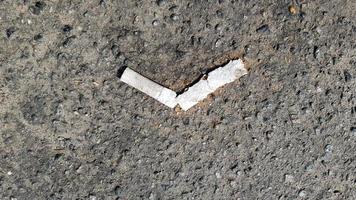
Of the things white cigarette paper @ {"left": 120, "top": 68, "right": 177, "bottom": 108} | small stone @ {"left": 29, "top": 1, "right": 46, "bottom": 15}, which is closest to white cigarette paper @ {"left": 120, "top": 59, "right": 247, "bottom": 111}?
white cigarette paper @ {"left": 120, "top": 68, "right": 177, "bottom": 108}

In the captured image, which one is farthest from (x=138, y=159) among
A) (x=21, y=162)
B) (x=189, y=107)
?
(x=21, y=162)

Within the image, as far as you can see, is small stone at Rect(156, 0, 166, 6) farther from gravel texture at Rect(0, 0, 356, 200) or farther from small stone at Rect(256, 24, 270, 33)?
small stone at Rect(256, 24, 270, 33)

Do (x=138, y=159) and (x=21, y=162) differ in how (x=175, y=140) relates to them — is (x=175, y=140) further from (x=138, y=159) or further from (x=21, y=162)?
(x=21, y=162)

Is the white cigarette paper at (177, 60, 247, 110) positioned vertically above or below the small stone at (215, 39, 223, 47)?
below

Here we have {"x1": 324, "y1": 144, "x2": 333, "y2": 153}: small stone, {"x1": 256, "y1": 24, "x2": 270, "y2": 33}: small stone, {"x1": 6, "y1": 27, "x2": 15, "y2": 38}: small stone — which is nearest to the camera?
{"x1": 6, "y1": 27, "x2": 15, "y2": 38}: small stone

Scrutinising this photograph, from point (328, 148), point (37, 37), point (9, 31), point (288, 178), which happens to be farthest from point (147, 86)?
point (328, 148)

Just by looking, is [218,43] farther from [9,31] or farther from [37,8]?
[9,31]
